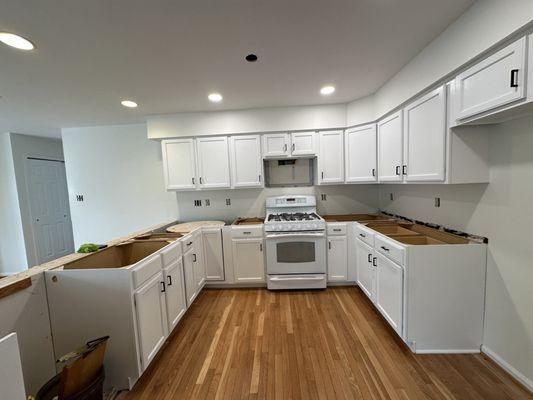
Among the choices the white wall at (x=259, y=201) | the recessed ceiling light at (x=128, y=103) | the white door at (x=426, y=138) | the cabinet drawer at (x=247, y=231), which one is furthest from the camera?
the white wall at (x=259, y=201)

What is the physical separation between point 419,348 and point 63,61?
3716mm

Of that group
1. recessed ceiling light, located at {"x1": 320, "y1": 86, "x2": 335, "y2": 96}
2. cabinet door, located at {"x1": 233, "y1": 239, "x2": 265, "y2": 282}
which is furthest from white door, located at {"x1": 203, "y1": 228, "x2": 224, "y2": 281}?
recessed ceiling light, located at {"x1": 320, "y1": 86, "x2": 335, "y2": 96}

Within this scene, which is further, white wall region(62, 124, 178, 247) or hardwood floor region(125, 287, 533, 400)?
white wall region(62, 124, 178, 247)

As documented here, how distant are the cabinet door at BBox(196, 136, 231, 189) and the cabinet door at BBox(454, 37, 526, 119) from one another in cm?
257

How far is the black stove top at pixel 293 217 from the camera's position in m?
3.12

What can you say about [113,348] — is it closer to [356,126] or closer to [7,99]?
[7,99]

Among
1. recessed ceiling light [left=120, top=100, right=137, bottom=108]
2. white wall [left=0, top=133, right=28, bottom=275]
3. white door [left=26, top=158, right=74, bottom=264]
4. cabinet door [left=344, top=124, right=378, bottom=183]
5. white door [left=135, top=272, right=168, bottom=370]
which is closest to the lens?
white door [left=135, top=272, right=168, bottom=370]

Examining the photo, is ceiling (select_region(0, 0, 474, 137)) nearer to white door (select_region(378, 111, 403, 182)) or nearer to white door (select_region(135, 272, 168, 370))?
white door (select_region(378, 111, 403, 182))

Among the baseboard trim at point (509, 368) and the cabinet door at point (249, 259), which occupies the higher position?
the cabinet door at point (249, 259)

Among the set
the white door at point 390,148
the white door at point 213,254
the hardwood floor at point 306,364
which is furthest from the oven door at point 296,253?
the white door at point 390,148

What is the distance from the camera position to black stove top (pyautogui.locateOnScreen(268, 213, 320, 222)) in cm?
312

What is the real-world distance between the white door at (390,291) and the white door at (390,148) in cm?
92

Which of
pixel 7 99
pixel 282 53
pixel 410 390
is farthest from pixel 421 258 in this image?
pixel 7 99

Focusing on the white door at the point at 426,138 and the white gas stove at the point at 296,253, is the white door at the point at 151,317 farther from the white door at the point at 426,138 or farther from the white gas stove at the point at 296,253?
the white door at the point at 426,138
